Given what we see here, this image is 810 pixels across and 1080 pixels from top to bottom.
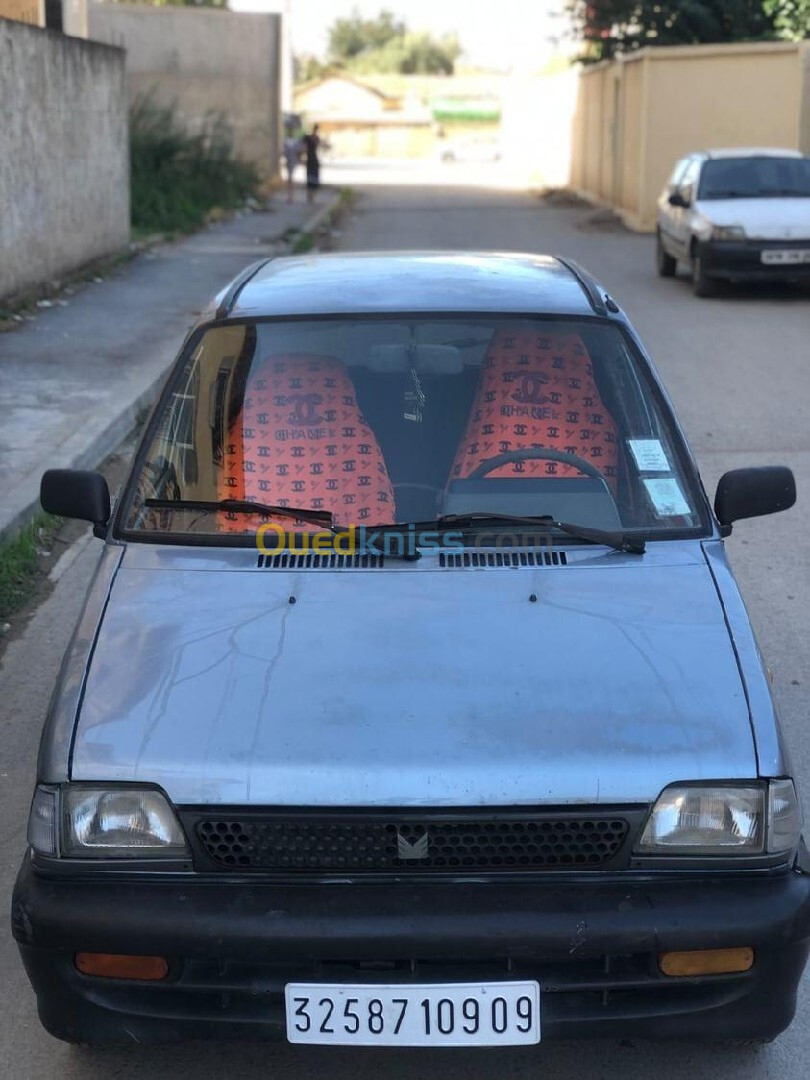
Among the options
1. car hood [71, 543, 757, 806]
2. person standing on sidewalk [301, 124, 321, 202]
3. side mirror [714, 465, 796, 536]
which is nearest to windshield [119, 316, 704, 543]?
side mirror [714, 465, 796, 536]

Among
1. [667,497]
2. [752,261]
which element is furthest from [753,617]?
[752,261]

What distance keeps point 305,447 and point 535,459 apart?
63 centimetres

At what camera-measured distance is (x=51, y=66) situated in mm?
14656

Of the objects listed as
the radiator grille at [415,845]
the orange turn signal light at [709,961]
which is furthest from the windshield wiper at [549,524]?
the orange turn signal light at [709,961]

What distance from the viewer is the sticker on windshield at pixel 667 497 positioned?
12.1 ft

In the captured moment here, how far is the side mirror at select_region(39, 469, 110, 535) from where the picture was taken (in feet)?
12.5

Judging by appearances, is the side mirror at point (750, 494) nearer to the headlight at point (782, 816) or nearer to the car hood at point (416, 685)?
the car hood at point (416, 685)

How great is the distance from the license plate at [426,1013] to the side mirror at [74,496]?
1.61 meters

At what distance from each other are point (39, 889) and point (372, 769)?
0.70 m

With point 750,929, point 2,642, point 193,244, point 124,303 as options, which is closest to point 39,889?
point 750,929

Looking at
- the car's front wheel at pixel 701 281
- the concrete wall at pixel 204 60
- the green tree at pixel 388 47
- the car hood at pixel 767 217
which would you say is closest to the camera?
the car hood at pixel 767 217

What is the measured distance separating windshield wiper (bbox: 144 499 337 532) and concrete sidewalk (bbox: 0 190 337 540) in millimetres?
3145

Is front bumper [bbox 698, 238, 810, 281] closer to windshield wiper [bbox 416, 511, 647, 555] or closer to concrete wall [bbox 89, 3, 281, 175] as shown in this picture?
windshield wiper [bbox 416, 511, 647, 555]

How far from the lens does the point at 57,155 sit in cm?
1491
